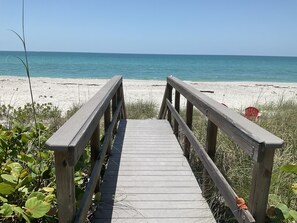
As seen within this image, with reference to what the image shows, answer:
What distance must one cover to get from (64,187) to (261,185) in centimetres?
Result: 107

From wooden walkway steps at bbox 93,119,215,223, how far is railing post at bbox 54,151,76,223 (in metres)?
1.01

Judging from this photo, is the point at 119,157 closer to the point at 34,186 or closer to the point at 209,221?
the point at 209,221

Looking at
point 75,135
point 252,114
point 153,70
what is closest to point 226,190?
point 75,135

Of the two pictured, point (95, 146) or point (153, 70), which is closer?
point (95, 146)

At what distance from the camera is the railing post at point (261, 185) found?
1.74 meters

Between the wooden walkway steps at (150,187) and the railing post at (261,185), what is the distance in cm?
91

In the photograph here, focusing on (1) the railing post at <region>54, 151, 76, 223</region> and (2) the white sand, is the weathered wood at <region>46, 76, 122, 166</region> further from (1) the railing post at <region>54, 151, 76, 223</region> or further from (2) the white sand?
(2) the white sand

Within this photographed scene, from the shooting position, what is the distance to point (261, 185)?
A: 1797 mm

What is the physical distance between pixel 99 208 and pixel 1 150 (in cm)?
103

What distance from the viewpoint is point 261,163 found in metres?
1.74

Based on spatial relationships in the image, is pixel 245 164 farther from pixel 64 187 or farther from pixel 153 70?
pixel 153 70

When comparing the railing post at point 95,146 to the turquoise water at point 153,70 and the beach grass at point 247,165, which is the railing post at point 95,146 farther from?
the turquoise water at point 153,70

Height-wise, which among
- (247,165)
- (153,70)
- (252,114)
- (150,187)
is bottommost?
(153,70)

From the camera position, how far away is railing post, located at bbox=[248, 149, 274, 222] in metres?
1.74
